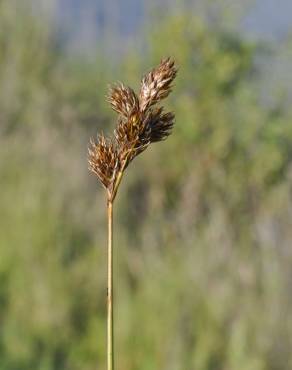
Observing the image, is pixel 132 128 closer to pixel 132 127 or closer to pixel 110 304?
pixel 132 127

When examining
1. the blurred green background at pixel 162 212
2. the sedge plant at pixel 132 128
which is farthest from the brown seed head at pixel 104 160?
the blurred green background at pixel 162 212

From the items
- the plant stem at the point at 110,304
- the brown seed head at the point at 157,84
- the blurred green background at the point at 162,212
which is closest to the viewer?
the plant stem at the point at 110,304

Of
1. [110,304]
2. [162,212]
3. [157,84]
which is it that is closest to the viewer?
[110,304]

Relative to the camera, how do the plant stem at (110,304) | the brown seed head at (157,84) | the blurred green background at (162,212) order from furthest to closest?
the blurred green background at (162,212), the brown seed head at (157,84), the plant stem at (110,304)

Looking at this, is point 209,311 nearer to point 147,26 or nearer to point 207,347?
point 207,347

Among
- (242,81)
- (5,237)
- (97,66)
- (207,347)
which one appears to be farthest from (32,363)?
(97,66)

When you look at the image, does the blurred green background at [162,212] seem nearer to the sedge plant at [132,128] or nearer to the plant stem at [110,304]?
the sedge plant at [132,128]

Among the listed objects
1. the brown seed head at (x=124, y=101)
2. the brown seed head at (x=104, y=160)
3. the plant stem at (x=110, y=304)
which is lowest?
the plant stem at (x=110, y=304)

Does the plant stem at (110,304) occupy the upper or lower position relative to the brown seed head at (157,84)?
lower

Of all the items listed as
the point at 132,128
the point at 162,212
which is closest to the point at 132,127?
the point at 132,128
